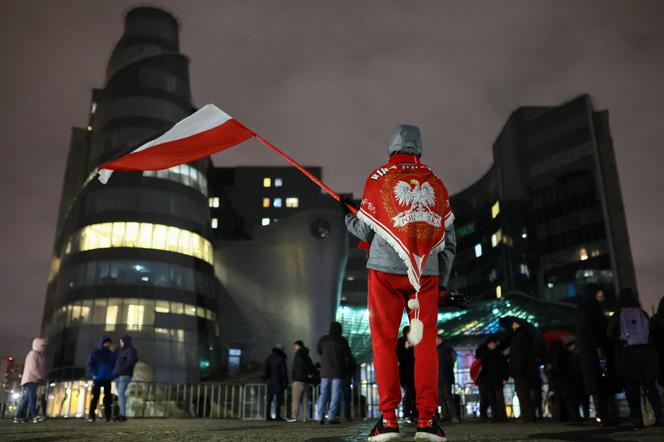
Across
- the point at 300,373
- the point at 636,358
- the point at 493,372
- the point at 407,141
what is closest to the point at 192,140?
the point at 407,141

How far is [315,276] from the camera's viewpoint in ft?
156

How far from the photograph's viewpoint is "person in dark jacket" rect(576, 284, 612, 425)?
7.54 meters

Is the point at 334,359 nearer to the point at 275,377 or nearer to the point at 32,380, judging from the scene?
the point at 275,377

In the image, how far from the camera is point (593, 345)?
25.2ft

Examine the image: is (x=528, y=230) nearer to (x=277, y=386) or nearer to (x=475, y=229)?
(x=475, y=229)

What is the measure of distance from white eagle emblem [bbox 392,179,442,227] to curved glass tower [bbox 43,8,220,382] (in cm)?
3790

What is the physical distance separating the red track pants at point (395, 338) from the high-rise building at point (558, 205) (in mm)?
61154

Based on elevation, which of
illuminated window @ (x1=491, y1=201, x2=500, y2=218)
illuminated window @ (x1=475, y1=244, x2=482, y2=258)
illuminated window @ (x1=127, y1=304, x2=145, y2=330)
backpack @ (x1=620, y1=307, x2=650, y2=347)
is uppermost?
illuminated window @ (x1=491, y1=201, x2=500, y2=218)

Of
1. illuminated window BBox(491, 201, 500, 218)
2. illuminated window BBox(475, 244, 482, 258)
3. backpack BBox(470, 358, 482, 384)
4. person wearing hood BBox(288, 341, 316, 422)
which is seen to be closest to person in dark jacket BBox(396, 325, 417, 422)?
backpack BBox(470, 358, 482, 384)

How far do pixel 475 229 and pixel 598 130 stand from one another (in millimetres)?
22793

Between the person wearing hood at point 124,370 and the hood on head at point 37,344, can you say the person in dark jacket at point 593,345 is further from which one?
the hood on head at point 37,344

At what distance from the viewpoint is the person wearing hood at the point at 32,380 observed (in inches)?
471

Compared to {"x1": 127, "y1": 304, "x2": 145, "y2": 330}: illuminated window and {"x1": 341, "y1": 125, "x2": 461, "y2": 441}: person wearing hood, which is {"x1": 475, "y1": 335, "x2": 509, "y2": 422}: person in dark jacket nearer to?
{"x1": 341, "y1": 125, "x2": 461, "y2": 441}: person wearing hood

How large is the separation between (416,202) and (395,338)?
3.08 feet
